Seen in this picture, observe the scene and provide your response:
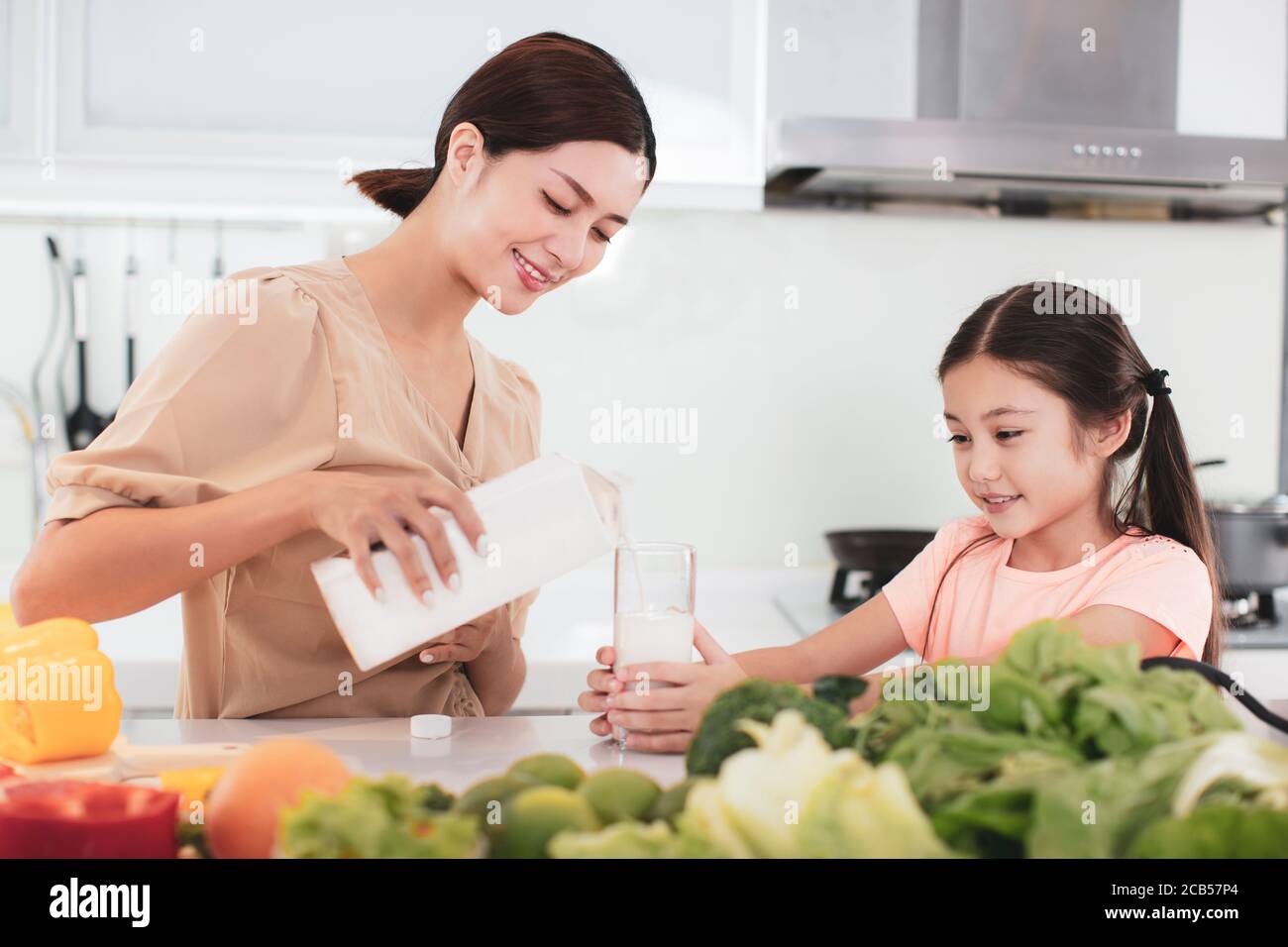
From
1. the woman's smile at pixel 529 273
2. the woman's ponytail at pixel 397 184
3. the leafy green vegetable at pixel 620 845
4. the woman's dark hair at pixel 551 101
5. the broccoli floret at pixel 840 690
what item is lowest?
the leafy green vegetable at pixel 620 845

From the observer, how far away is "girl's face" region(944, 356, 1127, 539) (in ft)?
4.28

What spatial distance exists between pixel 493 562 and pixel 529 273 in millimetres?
460

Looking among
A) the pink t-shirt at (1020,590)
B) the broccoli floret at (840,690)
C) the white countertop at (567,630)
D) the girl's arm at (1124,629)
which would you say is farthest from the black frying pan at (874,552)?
the broccoli floret at (840,690)

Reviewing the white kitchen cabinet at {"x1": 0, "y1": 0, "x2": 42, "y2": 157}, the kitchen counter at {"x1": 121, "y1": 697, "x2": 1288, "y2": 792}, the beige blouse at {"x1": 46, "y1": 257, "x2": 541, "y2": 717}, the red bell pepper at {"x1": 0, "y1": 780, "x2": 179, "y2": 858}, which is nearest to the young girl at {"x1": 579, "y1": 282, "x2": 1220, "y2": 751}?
the kitchen counter at {"x1": 121, "y1": 697, "x2": 1288, "y2": 792}

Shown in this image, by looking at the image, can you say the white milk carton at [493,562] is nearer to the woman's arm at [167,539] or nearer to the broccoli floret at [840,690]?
the woman's arm at [167,539]

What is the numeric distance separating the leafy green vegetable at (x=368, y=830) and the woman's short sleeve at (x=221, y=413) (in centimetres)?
63

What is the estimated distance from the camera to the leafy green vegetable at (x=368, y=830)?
1.67 feet

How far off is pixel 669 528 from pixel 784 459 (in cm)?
30

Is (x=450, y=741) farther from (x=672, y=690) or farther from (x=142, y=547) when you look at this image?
(x=142, y=547)

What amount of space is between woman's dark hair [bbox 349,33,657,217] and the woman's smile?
0.38 ft

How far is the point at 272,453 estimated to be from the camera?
3.83ft

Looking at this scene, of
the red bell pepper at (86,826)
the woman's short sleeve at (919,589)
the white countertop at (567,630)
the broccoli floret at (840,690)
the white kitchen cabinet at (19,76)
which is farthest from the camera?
the white kitchen cabinet at (19,76)
